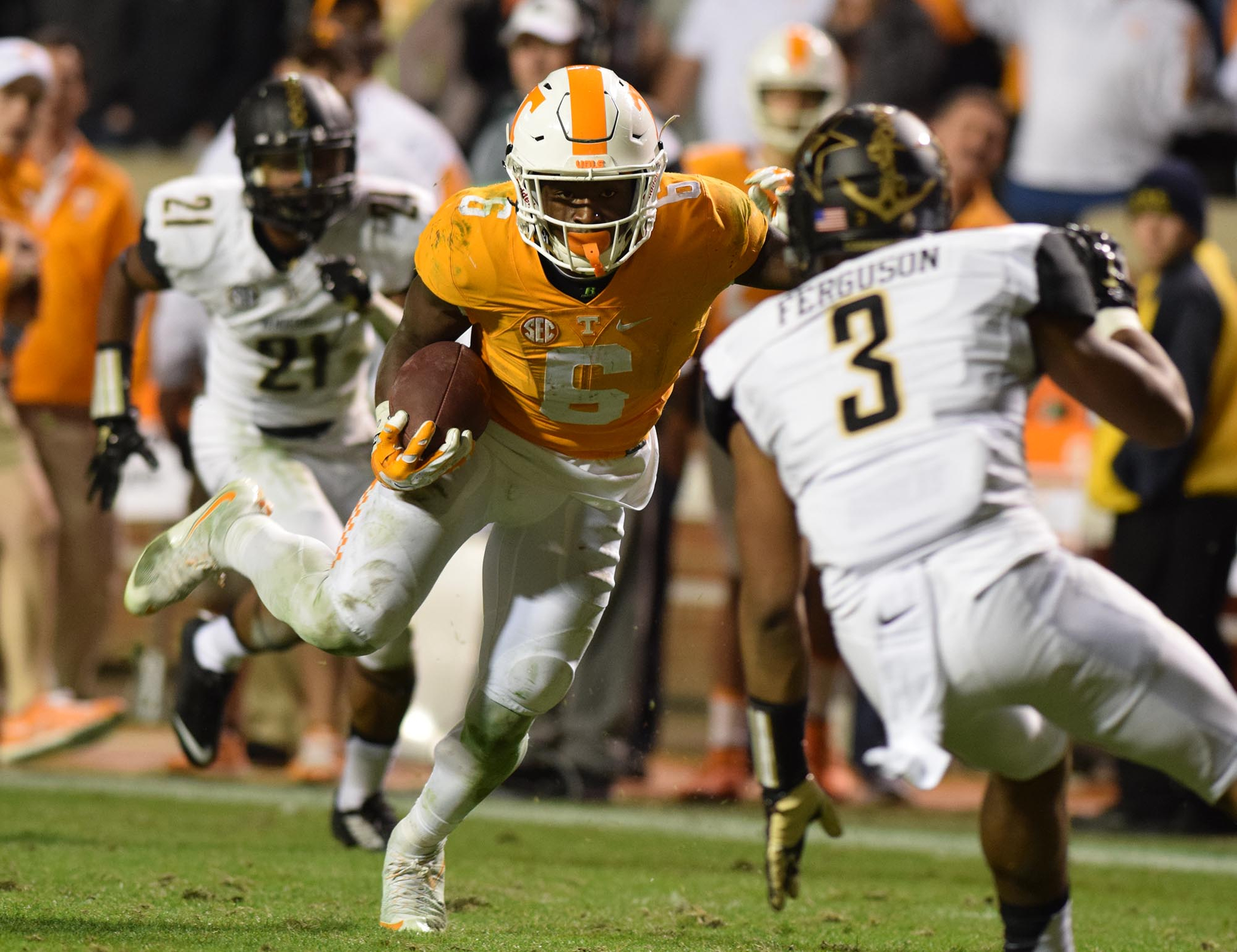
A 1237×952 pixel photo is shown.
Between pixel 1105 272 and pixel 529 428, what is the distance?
1.17 m

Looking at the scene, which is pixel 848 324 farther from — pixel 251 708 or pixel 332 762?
pixel 251 708

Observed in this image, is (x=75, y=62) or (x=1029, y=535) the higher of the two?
(x=75, y=62)

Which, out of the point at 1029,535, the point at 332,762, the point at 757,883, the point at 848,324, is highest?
the point at 848,324

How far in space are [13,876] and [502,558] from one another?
1414mm

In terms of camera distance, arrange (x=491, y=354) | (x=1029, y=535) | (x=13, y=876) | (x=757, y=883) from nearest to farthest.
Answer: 1. (x=1029, y=535)
2. (x=491, y=354)
3. (x=13, y=876)
4. (x=757, y=883)

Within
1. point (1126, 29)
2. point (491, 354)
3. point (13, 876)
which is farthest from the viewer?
point (1126, 29)

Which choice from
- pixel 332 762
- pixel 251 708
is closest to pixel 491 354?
pixel 332 762

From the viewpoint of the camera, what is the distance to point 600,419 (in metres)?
3.65

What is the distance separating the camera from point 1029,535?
3.00 meters

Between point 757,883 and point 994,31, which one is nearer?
point 757,883

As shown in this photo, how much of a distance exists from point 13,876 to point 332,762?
Answer: 2660mm

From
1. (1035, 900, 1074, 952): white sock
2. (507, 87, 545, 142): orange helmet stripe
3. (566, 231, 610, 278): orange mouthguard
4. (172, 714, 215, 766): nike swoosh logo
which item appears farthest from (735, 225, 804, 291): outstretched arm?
(172, 714, 215, 766): nike swoosh logo

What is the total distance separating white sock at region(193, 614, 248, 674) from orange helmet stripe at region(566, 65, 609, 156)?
2.24 m

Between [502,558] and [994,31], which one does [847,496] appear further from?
[994,31]
